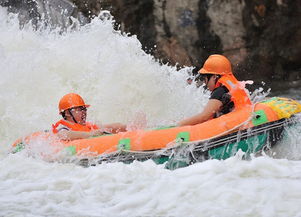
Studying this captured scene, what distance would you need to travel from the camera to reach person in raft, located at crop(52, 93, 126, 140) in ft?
23.7

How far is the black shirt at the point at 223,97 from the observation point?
6629 mm

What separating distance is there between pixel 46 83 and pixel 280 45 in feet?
20.0

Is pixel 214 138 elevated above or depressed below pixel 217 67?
below

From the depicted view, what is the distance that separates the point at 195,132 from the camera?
6.45 meters

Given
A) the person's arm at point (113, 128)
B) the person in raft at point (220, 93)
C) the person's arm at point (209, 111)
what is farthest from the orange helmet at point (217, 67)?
the person's arm at point (113, 128)

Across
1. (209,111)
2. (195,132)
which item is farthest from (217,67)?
(195,132)

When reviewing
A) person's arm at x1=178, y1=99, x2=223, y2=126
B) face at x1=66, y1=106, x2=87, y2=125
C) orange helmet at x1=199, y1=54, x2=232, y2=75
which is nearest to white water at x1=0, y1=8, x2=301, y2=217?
face at x1=66, y1=106, x2=87, y2=125

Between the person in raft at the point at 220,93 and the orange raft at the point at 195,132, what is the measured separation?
0.15 meters

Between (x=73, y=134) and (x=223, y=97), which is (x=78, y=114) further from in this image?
(x=223, y=97)

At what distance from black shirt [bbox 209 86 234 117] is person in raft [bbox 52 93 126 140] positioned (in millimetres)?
1411

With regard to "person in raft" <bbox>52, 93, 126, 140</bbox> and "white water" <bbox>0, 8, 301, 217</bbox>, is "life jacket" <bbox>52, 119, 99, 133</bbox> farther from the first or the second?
"white water" <bbox>0, 8, 301, 217</bbox>

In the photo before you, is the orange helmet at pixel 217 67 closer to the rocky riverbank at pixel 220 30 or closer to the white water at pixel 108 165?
the white water at pixel 108 165

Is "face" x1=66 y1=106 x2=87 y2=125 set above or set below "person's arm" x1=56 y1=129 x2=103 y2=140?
above

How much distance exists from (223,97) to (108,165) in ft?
4.90
